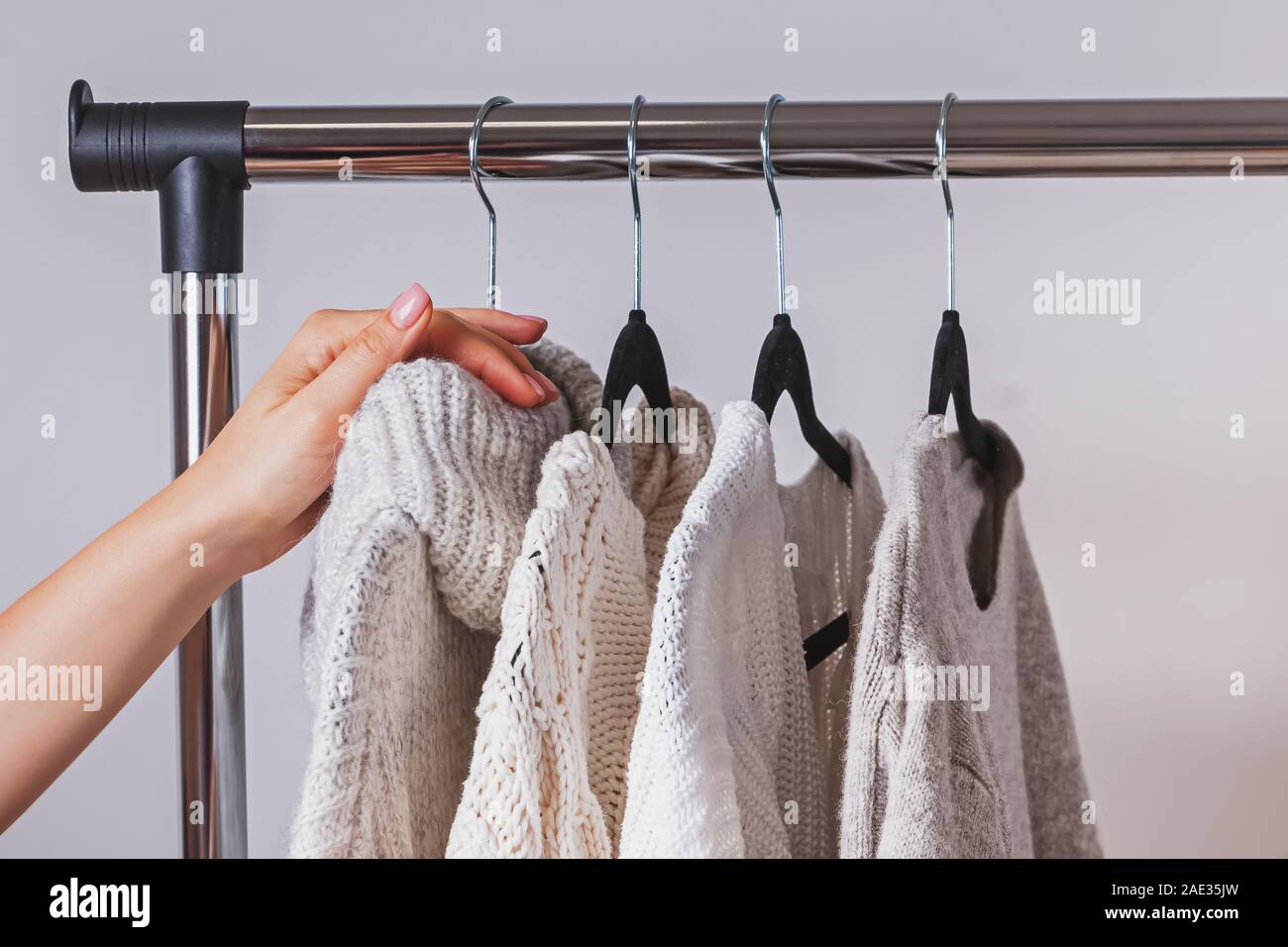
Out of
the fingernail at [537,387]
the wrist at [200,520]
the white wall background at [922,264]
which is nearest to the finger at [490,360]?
the fingernail at [537,387]

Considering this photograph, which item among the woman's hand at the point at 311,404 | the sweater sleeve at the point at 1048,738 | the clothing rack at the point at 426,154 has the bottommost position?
the sweater sleeve at the point at 1048,738

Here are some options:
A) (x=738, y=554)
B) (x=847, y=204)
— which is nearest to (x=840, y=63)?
(x=847, y=204)

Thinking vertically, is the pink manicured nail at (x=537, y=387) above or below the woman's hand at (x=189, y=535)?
above

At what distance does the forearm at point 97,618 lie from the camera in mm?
524

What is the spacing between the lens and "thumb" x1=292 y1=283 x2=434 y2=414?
20.2 inches

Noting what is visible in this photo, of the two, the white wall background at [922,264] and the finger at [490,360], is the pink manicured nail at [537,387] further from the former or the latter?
the white wall background at [922,264]

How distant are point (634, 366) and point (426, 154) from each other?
0.49 feet

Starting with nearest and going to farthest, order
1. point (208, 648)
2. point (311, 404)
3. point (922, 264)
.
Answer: point (311, 404) → point (208, 648) → point (922, 264)

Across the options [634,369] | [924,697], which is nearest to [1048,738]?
[924,697]

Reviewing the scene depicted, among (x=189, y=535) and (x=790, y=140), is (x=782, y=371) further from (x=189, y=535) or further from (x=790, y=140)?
(x=189, y=535)

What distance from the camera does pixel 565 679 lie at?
437 mm

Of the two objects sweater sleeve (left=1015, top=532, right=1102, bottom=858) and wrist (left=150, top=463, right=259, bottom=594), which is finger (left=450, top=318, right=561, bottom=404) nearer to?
wrist (left=150, top=463, right=259, bottom=594)

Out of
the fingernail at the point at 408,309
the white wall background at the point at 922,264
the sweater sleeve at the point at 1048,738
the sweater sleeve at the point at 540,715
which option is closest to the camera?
the sweater sleeve at the point at 540,715
